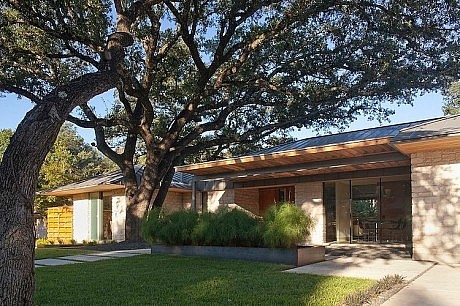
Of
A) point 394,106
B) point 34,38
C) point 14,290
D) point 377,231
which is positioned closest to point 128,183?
point 34,38

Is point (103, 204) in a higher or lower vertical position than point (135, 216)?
higher

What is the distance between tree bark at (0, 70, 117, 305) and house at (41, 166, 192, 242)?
15094mm

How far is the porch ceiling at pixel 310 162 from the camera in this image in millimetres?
11202

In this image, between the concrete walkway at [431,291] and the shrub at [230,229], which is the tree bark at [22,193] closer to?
the concrete walkway at [431,291]

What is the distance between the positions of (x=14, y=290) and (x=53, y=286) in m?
3.27

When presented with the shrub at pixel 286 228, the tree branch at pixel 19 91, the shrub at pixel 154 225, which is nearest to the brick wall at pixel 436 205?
the shrub at pixel 286 228

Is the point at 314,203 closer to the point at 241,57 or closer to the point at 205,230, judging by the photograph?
the point at 241,57

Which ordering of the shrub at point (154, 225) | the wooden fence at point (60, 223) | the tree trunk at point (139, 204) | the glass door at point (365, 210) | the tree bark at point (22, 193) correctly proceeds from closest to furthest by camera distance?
the tree bark at point (22, 193) < the shrub at point (154, 225) < the glass door at point (365, 210) < the tree trunk at point (139, 204) < the wooden fence at point (60, 223)

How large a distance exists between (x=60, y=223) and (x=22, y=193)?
20642 mm

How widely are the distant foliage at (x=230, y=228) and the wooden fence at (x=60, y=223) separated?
1208 cm

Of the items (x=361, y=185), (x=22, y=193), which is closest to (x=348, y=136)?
(x=361, y=185)

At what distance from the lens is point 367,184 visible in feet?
44.9

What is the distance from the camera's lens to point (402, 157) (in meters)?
11.1

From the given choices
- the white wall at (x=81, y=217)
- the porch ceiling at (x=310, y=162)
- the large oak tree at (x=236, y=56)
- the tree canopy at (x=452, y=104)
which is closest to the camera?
the porch ceiling at (x=310, y=162)
